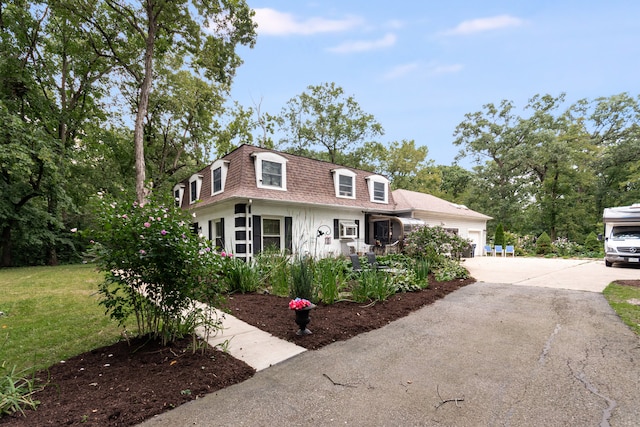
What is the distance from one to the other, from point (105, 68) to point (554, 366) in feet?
64.4

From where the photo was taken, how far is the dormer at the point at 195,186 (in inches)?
496

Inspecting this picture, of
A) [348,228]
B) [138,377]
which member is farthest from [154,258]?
[348,228]

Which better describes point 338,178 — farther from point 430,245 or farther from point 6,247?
point 6,247

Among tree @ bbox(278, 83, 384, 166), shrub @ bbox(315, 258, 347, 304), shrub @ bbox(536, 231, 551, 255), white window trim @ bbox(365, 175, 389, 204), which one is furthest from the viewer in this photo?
tree @ bbox(278, 83, 384, 166)

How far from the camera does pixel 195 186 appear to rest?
42.5 feet

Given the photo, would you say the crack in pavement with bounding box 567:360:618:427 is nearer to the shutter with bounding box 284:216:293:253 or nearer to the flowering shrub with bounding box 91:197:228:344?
the flowering shrub with bounding box 91:197:228:344

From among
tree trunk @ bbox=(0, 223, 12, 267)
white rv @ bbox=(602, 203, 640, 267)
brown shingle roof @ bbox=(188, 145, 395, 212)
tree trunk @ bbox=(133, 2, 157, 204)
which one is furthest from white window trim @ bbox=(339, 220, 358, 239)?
tree trunk @ bbox=(0, 223, 12, 267)

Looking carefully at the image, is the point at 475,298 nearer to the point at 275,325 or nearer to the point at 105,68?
the point at 275,325

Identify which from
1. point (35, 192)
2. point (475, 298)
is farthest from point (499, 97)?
point (35, 192)

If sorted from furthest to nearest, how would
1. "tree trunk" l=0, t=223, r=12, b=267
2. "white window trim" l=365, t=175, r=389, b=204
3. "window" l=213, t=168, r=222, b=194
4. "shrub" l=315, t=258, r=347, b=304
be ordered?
1. "white window trim" l=365, t=175, r=389, b=204
2. "tree trunk" l=0, t=223, r=12, b=267
3. "window" l=213, t=168, r=222, b=194
4. "shrub" l=315, t=258, r=347, b=304

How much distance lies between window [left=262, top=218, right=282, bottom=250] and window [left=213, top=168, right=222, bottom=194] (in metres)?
2.26

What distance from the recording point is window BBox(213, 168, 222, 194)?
425 inches

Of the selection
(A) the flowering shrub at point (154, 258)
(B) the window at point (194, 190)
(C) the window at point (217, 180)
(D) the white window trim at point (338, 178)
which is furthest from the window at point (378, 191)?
(A) the flowering shrub at point (154, 258)

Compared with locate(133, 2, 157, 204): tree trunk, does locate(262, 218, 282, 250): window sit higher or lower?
lower
